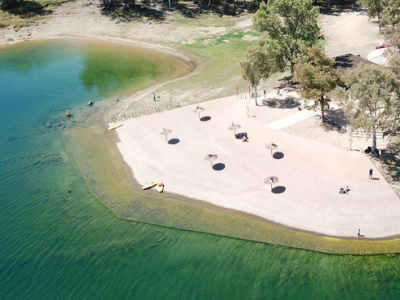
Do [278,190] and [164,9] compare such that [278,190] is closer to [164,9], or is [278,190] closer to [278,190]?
[278,190]

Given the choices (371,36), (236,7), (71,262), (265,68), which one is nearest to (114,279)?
(71,262)

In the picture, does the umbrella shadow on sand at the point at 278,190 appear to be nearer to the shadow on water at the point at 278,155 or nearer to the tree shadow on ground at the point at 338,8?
the shadow on water at the point at 278,155

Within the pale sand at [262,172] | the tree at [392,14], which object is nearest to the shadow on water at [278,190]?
the pale sand at [262,172]

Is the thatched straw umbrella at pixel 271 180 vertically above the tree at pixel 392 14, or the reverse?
the tree at pixel 392 14

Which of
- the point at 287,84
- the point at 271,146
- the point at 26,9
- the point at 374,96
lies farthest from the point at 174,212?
the point at 26,9

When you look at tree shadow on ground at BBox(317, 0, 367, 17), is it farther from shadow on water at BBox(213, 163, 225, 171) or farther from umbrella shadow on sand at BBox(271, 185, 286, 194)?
umbrella shadow on sand at BBox(271, 185, 286, 194)
